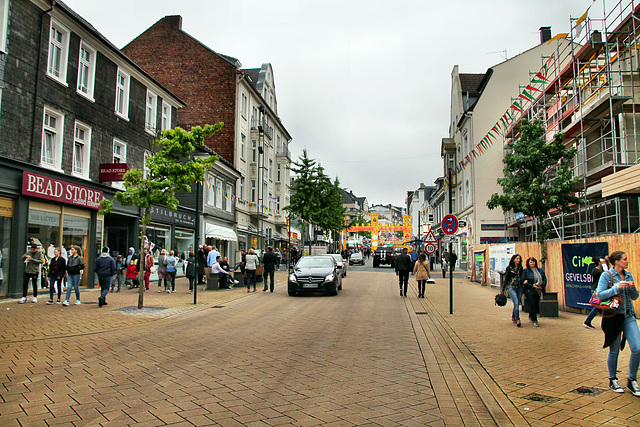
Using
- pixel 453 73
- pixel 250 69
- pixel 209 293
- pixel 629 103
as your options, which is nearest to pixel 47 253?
pixel 209 293

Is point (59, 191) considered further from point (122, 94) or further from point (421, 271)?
point (421, 271)

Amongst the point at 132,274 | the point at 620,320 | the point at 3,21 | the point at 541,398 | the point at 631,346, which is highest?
the point at 3,21

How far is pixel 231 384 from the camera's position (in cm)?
583

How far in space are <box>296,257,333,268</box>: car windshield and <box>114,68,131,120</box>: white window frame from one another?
993 cm

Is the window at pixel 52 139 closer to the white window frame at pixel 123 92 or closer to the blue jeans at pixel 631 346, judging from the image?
the white window frame at pixel 123 92

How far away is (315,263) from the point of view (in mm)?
19391

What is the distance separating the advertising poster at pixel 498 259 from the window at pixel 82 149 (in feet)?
54.5

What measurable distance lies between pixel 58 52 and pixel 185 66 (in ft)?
69.3

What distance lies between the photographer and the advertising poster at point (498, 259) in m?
20.2

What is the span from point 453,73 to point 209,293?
36.2 metres

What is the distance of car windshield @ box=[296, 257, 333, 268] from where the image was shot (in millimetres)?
19016

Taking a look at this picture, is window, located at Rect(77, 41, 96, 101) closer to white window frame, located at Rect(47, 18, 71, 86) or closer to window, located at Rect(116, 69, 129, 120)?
white window frame, located at Rect(47, 18, 71, 86)

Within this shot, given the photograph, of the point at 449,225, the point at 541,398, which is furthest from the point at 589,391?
the point at 449,225

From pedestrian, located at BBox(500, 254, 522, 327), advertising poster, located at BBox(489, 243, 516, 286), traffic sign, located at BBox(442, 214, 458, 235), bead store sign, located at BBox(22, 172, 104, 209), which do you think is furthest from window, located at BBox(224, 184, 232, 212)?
pedestrian, located at BBox(500, 254, 522, 327)
